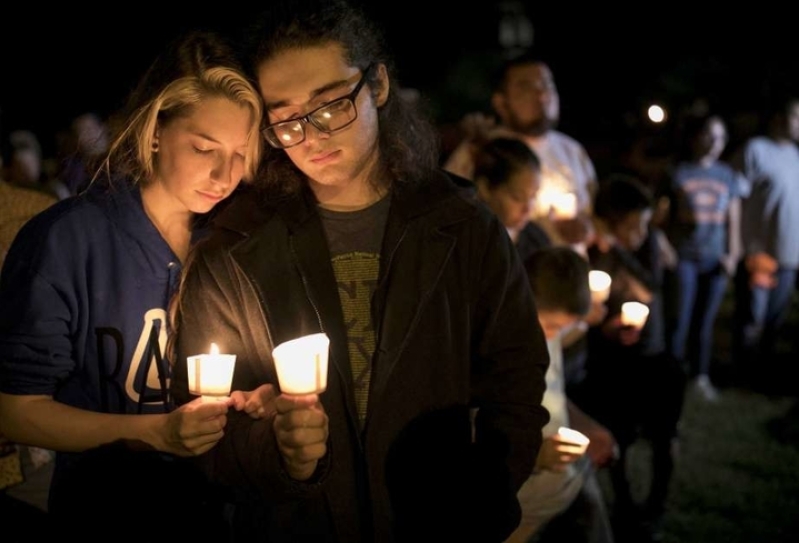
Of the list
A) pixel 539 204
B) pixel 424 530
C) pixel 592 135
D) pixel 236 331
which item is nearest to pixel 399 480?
pixel 424 530

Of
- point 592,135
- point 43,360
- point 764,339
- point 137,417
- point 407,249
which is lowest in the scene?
point 764,339

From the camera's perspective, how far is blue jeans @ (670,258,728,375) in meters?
7.64

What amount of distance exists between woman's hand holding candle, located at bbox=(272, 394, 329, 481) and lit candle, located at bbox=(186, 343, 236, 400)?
16 centimetres

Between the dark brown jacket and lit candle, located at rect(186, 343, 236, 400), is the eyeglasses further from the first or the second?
lit candle, located at rect(186, 343, 236, 400)

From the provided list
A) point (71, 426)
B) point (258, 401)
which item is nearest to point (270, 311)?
point (258, 401)

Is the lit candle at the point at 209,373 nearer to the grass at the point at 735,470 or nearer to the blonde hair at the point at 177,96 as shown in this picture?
the blonde hair at the point at 177,96

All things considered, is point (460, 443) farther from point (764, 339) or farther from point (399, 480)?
point (764, 339)

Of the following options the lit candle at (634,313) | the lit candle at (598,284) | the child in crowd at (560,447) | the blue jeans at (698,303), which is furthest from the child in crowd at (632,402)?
the blue jeans at (698,303)

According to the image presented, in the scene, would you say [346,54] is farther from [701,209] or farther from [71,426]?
[701,209]

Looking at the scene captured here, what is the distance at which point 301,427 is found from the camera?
6.27 ft

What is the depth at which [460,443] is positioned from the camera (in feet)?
7.89

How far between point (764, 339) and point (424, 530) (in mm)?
6952

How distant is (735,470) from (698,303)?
91.1 inches

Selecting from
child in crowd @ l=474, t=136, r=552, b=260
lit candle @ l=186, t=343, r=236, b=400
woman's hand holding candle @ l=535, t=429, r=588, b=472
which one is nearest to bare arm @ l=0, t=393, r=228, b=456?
lit candle @ l=186, t=343, r=236, b=400
